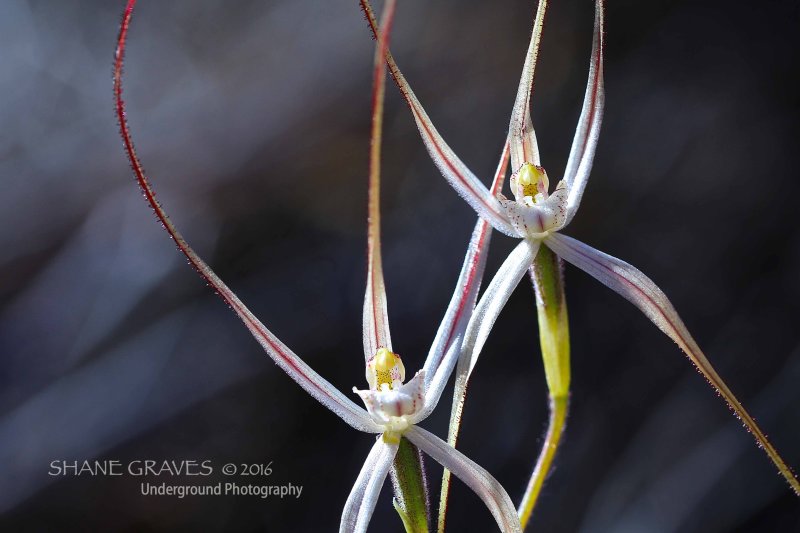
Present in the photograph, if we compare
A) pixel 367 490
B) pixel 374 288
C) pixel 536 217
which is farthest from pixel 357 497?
pixel 536 217

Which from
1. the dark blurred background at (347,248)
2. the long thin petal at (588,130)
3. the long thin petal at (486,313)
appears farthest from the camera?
the dark blurred background at (347,248)

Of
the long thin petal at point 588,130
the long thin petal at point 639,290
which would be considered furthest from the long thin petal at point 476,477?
the long thin petal at point 588,130

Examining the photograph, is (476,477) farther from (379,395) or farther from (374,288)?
(374,288)

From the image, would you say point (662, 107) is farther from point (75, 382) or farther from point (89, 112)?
point (75, 382)

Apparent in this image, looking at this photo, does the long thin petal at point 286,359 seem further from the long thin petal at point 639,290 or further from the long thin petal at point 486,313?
the long thin petal at point 639,290

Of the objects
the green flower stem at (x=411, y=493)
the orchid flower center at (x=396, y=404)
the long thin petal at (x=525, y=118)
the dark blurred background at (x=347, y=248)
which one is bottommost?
the green flower stem at (x=411, y=493)
